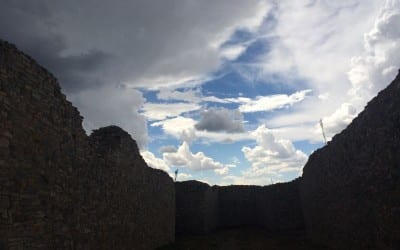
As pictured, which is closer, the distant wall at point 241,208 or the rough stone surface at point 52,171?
the rough stone surface at point 52,171

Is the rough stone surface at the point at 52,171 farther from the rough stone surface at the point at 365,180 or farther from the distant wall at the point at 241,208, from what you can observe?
the distant wall at the point at 241,208

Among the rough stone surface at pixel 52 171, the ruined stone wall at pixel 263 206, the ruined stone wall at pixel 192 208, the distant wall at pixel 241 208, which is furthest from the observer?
the ruined stone wall at pixel 263 206

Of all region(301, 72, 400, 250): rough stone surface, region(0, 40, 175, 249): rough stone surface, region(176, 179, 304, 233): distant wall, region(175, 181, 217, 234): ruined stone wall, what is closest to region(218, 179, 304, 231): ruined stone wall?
region(176, 179, 304, 233): distant wall

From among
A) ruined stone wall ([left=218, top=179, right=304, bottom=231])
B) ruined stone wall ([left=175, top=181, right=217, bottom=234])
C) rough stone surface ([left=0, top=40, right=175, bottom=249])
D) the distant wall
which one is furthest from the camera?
ruined stone wall ([left=218, top=179, right=304, bottom=231])

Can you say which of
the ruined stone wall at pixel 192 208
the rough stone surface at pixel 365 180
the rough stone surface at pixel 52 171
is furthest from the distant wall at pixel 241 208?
the rough stone surface at pixel 52 171

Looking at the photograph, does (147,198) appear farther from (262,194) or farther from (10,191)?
(262,194)

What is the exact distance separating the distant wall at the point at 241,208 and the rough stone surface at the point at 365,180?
11425 millimetres

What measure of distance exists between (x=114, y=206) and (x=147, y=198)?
13.9ft

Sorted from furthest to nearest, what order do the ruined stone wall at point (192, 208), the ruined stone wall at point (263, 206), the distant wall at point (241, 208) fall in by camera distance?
the ruined stone wall at point (263, 206) < the distant wall at point (241, 208) < the ruined stone wall at point (192, 208)

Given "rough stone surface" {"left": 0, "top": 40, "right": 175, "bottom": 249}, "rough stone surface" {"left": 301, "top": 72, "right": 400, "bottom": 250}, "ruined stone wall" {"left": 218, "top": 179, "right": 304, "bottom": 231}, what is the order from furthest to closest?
1. "ruined stone wall" {"left": 218, "top": 179, "right": 304, "bottom": 231}
2. "rough stone surface" {"left": 301, "top": 72, "right": 400, "bottom": 250}
3. "rough stone surface" {"left": 0, "top": 40, "right": 175, "bottom": 249}

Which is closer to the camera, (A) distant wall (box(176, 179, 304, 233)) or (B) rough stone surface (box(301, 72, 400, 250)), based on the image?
(B) rough stone surface (box(301, 72, 400, 250))

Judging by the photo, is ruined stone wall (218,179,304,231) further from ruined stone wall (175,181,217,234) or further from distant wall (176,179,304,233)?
ruined stone wall (175,181,217,234)

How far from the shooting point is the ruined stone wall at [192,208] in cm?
2658

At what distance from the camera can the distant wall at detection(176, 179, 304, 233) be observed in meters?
26.8
